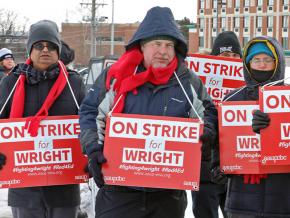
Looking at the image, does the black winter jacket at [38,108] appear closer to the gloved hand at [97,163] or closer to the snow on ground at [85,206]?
the gloved hand at [97,163]

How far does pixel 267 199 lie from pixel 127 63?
1160 millimetres

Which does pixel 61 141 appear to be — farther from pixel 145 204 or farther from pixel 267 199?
pixel 267 199

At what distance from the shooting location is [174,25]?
3.56m

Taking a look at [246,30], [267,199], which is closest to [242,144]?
[267,199]

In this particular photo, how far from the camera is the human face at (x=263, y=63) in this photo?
371cm

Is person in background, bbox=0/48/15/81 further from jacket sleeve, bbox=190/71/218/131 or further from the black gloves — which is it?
jacket sleeve, bbox=190/71/218/131

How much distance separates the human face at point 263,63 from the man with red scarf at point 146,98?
420 millimetres

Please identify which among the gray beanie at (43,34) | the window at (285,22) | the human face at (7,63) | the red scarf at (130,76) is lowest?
the human face at (7,63)

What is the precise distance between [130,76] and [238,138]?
794mm

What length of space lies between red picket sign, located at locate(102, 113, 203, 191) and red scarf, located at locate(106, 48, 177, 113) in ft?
0.45

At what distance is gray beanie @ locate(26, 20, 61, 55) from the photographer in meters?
4.07

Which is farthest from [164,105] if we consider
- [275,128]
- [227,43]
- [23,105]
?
[227,43]

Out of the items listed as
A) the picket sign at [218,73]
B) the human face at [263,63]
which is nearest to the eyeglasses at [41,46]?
the human face at [263,63]

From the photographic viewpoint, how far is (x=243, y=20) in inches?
3302
